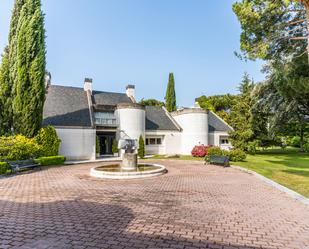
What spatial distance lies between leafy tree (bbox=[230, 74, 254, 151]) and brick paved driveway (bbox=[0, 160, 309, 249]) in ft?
63.5

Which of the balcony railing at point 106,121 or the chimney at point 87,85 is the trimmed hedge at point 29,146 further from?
the chimney at point 87,85

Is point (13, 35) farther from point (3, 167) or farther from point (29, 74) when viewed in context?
point (3, 167)

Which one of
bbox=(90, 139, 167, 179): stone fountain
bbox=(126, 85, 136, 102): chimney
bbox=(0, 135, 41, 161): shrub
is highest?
bbox=(126, 85, 136, 102): chimney

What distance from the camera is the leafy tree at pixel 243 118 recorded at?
95.1 feet

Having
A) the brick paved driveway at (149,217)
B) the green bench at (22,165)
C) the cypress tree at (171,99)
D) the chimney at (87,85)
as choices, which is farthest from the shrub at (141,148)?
the cypress tree at (171,99)

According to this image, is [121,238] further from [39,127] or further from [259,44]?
[39,127]

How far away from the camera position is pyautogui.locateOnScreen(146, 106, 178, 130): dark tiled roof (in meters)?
30.1

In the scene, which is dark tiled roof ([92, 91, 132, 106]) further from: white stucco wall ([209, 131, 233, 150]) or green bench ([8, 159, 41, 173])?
green bench ([8, 159, 41, 173])

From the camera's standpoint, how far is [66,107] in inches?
1017

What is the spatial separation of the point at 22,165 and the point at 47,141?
5.39 m

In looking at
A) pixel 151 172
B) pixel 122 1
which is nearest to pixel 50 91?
pixel 122 1

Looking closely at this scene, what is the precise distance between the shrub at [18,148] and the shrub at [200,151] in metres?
17.3

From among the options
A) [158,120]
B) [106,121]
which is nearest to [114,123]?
[106,121]

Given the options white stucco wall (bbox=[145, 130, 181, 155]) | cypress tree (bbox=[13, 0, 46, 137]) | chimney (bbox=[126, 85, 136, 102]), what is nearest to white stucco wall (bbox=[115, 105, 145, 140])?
white stucco wall (bbox=[145, 130, 181, 155])
